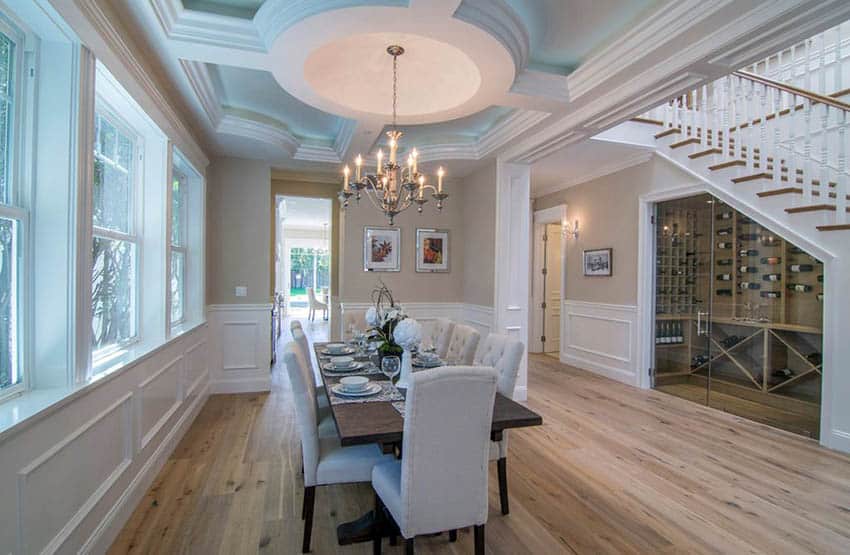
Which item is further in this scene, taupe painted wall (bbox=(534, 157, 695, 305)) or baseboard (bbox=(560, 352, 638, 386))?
baseboard (bbox=(560, 352, 638, 386))

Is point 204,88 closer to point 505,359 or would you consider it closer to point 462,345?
point 462,345

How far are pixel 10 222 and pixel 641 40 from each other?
10.6 feet

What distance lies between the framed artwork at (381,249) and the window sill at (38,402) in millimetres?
3313

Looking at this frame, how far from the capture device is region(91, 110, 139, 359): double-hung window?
2.45 metres

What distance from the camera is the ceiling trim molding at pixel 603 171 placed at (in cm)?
512

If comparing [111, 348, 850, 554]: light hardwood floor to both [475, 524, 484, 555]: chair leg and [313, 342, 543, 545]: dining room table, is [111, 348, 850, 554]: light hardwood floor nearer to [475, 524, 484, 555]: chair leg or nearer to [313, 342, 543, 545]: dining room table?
[313, 342, 543, 545]: dining room table

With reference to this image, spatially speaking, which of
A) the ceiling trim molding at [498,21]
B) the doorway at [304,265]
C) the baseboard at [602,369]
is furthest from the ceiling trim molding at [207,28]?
the doorway at [304,265]

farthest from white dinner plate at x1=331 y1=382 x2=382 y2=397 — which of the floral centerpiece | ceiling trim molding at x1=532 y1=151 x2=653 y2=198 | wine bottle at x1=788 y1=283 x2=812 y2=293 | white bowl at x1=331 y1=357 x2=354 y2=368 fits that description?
ceiling trim molding at x1=532 y1=151 x2=653 y2=198

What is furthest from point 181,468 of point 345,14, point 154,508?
point 345,14

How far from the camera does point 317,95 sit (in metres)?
3.15

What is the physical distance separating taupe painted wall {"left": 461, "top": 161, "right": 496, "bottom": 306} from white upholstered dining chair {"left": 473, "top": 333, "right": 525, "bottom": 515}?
1.92 m

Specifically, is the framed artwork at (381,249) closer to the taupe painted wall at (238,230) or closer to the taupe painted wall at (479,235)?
the taupe painted wall at (479,235)

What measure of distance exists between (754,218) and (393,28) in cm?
386

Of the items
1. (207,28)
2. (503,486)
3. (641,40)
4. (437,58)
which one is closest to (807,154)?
(641,40)
